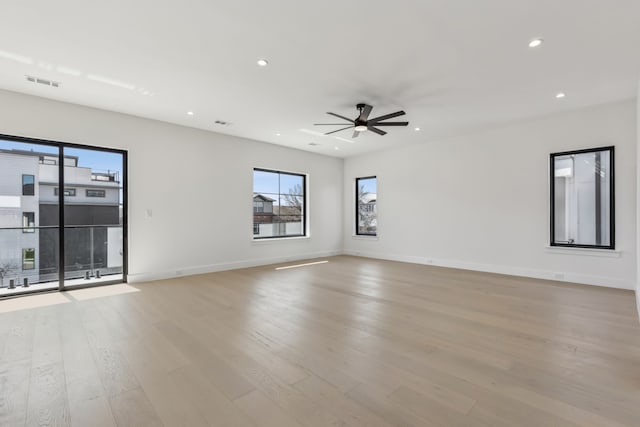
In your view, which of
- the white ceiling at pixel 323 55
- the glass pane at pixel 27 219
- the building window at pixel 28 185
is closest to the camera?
the white ceiling at pixel 323 55

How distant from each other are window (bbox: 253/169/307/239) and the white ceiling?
2.39 metres

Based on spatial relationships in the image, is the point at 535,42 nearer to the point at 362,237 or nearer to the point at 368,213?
the point at 368,213

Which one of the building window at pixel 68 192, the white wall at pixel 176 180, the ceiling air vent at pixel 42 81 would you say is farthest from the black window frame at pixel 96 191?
the ceiling air vent at pixel 42 81

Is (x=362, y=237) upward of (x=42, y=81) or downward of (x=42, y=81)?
downward

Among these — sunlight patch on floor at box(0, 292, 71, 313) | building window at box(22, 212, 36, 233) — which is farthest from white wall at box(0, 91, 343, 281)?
building window at box(22, 212, 36, 233)

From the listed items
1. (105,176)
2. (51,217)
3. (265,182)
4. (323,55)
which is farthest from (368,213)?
(51,217)

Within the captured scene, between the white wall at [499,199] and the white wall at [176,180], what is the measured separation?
2.96m

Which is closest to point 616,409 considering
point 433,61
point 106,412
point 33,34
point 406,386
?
point 406,386

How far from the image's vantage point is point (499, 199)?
604cm

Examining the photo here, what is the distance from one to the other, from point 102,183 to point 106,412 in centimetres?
449

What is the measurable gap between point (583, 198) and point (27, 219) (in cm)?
899

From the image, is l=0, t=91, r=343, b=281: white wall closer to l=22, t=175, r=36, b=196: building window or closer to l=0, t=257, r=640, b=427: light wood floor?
l=22, t=175, r=36, b=196: building window

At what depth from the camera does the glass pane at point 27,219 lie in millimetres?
4387

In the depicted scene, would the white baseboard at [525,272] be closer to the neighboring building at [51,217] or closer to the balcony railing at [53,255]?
the balcony railing at [53,255]
